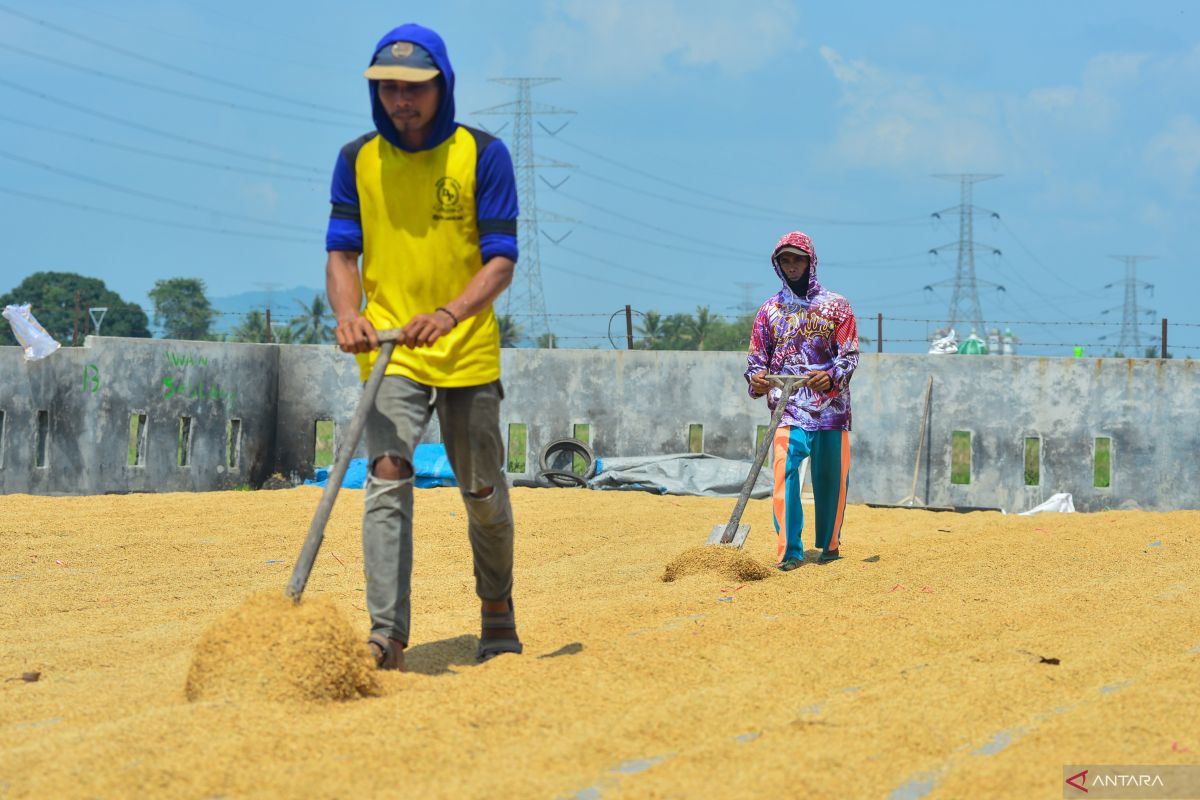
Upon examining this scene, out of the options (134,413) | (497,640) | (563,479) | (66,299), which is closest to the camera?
(497,640)

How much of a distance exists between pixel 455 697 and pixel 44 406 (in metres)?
13.1

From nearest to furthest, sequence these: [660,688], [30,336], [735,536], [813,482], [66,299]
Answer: [660,688], [735,536], [813,482], [30,336], [66,299]

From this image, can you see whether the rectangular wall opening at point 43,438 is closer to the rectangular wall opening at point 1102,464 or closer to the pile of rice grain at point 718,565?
the pile of rice grain at point 718,565

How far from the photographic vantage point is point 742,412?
18328mm

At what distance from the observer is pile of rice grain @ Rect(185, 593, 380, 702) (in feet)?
11.9

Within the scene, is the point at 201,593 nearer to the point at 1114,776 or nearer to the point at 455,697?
the point at 455,697

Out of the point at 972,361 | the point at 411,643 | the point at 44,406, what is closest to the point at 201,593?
the point at 411,643

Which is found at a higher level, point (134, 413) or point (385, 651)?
point (134, 413)

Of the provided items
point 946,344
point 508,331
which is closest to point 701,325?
point 508,331

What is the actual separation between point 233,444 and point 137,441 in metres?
1.70

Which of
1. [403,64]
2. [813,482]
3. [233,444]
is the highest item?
[403,64]

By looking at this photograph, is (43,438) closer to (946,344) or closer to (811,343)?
(811,343)

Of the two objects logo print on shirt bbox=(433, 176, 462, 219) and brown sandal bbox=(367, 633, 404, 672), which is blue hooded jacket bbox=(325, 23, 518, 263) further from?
brown sandal bbox=(367, 633, 404, 672)

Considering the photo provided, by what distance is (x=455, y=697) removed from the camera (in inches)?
147
